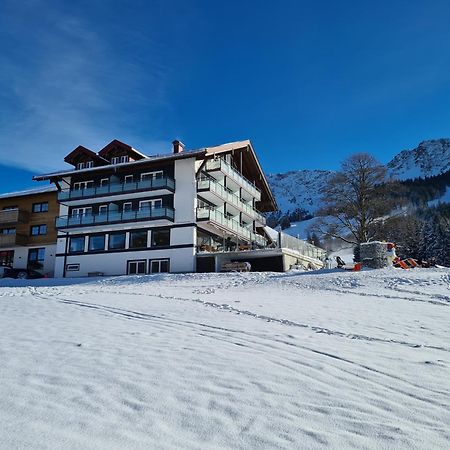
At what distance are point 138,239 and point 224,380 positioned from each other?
99.5ft

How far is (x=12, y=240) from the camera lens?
39875mm

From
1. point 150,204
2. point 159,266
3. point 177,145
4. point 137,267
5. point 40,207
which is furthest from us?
point 40,207

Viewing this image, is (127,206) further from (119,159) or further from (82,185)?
(82,185)

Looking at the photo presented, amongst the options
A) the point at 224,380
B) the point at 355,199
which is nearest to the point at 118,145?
the point at 355,199

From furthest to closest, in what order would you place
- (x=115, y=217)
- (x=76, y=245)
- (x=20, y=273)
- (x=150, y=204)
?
(x=20, y=273), (x=76, y=245), (x=150, y=204), (x=115, y=217)

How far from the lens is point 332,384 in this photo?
17.0ft

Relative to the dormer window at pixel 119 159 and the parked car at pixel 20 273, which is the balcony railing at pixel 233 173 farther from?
the parked car at pixel 20 273

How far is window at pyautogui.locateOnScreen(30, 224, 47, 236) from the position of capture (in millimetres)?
40562

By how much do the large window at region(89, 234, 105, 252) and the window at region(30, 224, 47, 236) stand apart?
6.98 m

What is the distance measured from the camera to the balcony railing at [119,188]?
3366 cm

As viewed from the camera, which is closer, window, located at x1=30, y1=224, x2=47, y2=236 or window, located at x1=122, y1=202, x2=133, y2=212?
window, located at x1=122, y1=202, x2=133, y2=212

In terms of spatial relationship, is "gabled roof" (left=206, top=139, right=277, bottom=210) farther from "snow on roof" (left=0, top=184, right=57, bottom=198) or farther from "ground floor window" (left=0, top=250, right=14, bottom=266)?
"ground floor window" (left=0, top=250, right=14, bottom=266)

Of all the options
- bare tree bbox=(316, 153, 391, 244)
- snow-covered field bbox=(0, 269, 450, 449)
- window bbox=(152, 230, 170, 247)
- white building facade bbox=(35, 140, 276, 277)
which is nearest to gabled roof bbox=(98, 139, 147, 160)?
white building facade bbox=(35, 140, 276, 277)

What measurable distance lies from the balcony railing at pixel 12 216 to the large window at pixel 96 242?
9.46 metres
